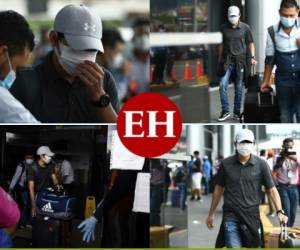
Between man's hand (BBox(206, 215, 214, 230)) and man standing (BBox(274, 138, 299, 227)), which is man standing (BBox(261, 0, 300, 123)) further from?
man's hand (BBox(206, 215, 214, 230))

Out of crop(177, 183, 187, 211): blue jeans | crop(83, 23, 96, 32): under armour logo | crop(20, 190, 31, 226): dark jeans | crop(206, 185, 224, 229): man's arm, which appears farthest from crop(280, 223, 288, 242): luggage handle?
crop(83, 23, 96, 32): under armour logo

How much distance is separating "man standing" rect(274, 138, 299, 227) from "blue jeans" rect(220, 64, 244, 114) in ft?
1.64

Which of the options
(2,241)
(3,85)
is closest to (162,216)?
(2,241)

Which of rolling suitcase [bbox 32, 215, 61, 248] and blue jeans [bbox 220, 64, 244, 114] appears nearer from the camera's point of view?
blue jeans [bbox 220, 64, 244, 114]

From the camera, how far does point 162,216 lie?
4.48m

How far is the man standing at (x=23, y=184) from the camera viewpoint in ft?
14.8

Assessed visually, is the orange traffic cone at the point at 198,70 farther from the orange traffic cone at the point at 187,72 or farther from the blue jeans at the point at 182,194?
the blue jeans at the point at 182,194

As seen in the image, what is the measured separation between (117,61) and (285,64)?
130 cm

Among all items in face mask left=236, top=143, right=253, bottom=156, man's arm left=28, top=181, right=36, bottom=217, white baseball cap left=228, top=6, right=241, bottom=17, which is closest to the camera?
white baseball cap left=228, top=6, right=241, bottom=17

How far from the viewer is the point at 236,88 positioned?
14.6 ft

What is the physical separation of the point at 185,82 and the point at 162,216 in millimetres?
1056

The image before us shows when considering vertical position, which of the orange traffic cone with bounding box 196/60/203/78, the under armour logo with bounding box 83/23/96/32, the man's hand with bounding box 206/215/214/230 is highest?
the under armour logo with bounding box 83/23/96/32

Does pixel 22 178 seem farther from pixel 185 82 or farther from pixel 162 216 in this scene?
pixel 185 82

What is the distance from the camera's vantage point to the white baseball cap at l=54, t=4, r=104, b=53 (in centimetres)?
436
